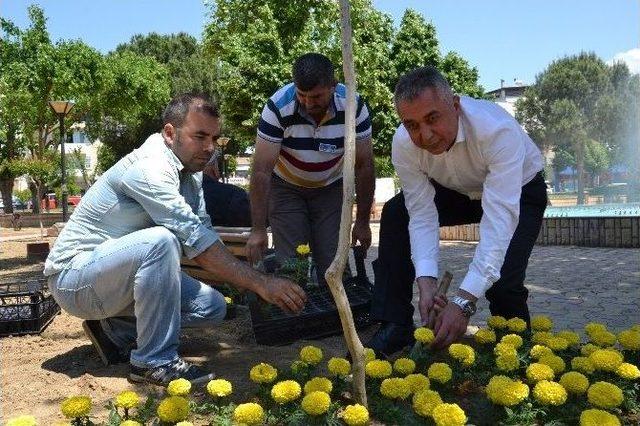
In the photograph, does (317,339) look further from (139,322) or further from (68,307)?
(68,307)

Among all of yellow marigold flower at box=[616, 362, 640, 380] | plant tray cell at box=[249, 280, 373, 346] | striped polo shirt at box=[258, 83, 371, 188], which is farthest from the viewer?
striped polo shirt at box=[258, 83, 371, 188]

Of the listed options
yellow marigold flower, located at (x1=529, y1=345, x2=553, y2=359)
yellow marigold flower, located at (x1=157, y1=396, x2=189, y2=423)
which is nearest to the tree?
yellow marigold flower, located at (x1=529, y1=345, x2=553, y2=359)

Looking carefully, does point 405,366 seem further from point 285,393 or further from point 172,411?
point 172,411

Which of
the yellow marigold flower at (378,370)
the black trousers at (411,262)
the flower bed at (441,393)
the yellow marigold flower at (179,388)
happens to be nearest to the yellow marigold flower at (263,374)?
the flower bed at (441,393)

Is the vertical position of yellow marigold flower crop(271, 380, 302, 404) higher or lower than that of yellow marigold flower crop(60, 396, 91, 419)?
lower

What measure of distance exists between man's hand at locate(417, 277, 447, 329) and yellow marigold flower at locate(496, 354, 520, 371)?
0.34m

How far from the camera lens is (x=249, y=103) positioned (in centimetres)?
1922

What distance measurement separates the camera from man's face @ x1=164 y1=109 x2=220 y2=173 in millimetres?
2953

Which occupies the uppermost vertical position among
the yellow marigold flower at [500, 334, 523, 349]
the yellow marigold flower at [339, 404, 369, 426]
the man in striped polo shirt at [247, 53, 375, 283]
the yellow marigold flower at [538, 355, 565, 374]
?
the man in striped polo shirt at [247, 53, 375, 283]

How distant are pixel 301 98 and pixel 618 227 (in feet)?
24.1

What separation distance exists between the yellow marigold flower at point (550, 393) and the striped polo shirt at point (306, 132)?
6.91ft

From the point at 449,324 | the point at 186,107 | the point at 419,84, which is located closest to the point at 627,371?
the point at 449,324

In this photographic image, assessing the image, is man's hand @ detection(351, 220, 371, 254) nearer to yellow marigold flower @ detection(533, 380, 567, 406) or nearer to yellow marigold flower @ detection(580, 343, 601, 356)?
yellow marigold flower @ detection(580, 343, 601, 356)

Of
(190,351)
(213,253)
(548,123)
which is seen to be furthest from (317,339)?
(548,123)
